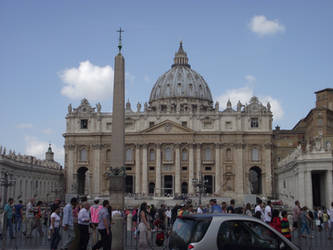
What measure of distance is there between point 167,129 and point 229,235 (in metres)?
61.4

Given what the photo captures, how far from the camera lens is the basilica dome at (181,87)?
3693 inches

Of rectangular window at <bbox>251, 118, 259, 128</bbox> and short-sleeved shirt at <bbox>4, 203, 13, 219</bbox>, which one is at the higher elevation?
rectangular window at <bbox>251, 118, 259, 128</bbox>

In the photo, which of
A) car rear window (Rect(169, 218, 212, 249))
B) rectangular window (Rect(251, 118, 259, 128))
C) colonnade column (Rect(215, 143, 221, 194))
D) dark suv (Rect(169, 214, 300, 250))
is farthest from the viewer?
rectangular window (Rect(251, 118, 259, 128))

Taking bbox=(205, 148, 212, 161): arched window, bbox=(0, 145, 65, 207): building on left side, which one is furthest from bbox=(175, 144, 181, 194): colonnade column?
bbox=(0, 145, 65, 207): building on left side

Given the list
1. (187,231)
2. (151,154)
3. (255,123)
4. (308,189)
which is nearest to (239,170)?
(255,123)

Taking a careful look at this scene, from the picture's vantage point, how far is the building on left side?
4641cm

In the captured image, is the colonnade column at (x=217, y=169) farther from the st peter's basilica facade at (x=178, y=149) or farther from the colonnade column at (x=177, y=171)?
the colonnade column at (x=177, y=171)

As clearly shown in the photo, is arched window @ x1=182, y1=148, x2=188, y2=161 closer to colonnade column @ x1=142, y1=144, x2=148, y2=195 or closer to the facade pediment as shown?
the facade pediment

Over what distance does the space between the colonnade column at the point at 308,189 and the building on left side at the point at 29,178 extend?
26670mm

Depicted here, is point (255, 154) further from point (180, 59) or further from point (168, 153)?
point (180, 59)

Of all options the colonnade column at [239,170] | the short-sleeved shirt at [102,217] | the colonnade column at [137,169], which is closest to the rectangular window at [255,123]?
the colonnade column at [239,170]

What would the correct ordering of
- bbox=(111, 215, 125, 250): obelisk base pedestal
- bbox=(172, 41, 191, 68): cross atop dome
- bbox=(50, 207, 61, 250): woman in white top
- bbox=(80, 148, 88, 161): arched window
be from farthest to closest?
bbox=(172, 41, 191, 68): cross atop dome
bbox=(80, 148, 88, 161): arched window
bbox=(111, 215, 125, 250): obelisk base pedestal
bbox=(50, 207, 61, 250): woman in white top

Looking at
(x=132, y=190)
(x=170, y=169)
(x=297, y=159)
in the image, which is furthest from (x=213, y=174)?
(x=297, y=159)

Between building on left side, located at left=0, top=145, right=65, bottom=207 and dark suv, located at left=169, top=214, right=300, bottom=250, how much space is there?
33.7 m
